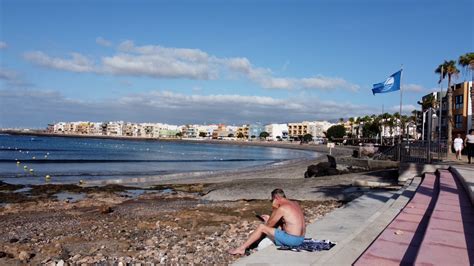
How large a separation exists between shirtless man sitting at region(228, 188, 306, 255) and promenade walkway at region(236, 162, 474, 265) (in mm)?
216

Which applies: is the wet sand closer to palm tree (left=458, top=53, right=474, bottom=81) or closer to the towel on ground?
the towel on ground

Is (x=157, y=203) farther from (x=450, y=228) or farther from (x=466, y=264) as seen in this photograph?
(x=466, y=264)

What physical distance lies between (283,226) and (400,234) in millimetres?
1772

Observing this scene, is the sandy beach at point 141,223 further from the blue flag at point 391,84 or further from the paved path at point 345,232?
the blue flag at point 391,84

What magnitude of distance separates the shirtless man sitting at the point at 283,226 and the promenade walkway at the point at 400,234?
0.22m

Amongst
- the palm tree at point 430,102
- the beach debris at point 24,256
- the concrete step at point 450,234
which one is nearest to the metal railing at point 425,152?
the concrete step at point 450,234

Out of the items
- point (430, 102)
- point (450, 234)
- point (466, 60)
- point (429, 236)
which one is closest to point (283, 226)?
point (429, 236)

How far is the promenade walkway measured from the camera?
5.39 m

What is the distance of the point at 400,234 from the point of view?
664cm

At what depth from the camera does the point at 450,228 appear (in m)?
6.51

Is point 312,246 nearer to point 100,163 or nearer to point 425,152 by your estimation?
point 425,152

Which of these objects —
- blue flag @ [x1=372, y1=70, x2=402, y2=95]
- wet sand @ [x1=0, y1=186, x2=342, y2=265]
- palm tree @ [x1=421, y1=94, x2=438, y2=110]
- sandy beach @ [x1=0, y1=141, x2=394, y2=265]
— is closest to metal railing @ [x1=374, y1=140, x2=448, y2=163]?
sandy beach @ [x1=0, y1=141, x2=394, y2=265]

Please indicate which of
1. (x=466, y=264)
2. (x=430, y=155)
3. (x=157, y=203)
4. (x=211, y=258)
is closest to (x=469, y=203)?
(x=466, y=264)

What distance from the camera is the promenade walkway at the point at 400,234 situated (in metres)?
5.39
